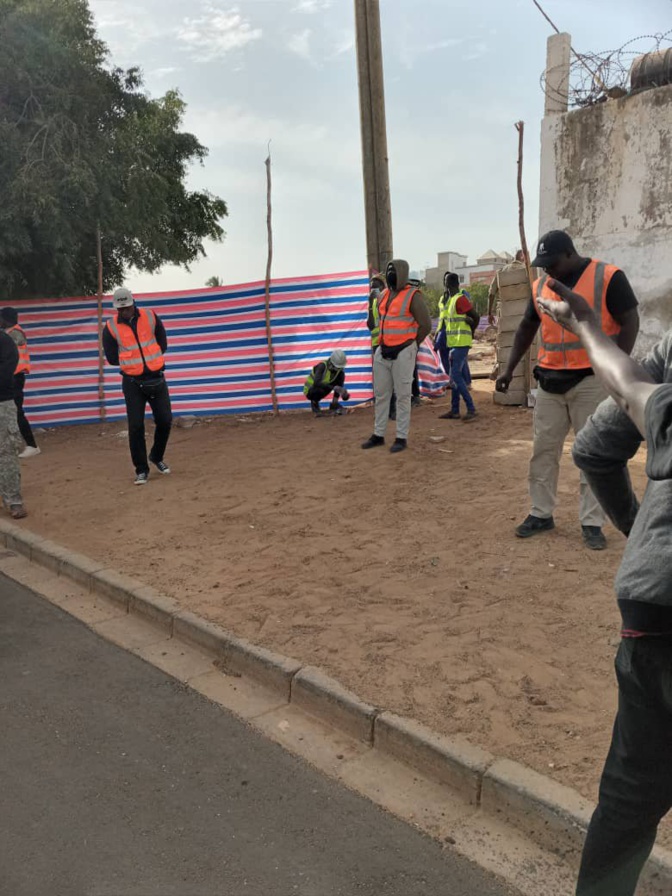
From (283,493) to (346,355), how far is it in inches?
173

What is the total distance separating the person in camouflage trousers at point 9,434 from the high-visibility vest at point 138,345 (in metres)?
1.06

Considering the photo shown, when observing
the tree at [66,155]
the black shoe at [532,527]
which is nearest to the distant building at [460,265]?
the tree at [66,155]

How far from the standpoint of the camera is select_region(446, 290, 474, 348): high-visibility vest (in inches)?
375

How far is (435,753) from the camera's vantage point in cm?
287

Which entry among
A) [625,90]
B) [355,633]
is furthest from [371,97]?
[355,633]

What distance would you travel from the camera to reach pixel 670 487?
1.42 metres

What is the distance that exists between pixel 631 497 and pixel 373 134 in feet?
31.4

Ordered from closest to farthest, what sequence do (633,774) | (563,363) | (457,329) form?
(633,774) < (563,363) < (457,329)

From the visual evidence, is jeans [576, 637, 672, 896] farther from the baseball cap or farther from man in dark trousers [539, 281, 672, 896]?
the baseball cap

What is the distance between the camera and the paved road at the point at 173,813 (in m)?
2.39

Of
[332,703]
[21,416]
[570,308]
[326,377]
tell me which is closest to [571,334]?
[332,703]

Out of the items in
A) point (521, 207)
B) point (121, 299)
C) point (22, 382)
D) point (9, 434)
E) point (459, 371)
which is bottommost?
point (9, 434)

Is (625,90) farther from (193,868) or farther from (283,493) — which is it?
(193,868)

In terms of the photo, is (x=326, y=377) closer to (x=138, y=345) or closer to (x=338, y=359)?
(x=338, y=359)
